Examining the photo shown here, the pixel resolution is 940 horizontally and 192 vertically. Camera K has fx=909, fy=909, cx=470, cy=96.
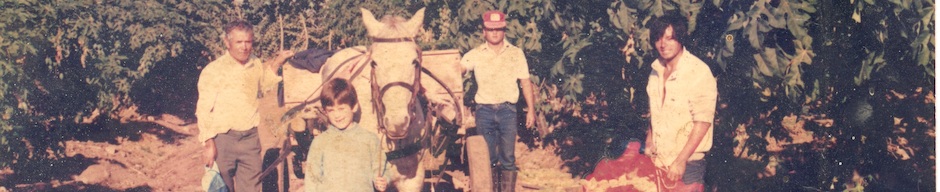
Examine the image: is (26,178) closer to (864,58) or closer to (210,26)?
(210,26)

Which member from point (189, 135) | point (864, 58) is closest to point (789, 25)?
point (864, 58)

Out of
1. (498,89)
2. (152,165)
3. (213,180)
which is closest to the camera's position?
(213,180)

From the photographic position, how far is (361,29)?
10891 millimetres

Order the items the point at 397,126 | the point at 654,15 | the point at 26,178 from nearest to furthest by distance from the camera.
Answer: the point at 397,126 → the point at 654,15 → the point at 26,178

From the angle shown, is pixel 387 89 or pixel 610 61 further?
pixel 610 61

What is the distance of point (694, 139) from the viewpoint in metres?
5.63

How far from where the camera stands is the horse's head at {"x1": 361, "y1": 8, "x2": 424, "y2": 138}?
621 centimetres

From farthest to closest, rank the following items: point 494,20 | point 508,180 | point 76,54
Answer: point 76,54 → point 508,180 → point 494,20

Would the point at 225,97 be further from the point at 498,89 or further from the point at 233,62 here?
the point at 498,89

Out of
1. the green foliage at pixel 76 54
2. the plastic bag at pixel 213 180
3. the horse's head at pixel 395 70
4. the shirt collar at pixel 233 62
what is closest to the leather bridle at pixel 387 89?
the horse's head at pixel 395 70

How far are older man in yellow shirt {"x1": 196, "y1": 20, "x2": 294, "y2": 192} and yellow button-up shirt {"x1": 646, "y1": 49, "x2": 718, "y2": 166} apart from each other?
271cm

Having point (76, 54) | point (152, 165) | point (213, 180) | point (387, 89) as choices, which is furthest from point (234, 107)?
point (152, 165)

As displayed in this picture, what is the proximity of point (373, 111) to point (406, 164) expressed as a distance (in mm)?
503

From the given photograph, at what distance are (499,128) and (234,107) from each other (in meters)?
2.21
